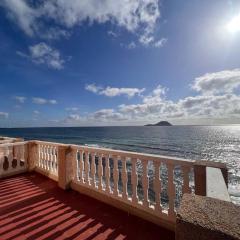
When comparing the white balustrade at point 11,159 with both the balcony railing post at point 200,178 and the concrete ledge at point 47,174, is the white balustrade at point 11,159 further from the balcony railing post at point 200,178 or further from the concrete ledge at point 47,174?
the balcony railing post at point 200,178

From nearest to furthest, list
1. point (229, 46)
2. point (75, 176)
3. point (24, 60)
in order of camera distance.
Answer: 1. point (75, 176)
2. point (229, 46)
3. point (24, 60)

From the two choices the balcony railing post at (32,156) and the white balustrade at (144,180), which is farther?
the balcony railing post at (32,156)

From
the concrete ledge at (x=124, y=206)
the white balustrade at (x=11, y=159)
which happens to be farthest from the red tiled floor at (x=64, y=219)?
the white balustrade at (x=11, y=159)

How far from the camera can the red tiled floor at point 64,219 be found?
2.58 meters

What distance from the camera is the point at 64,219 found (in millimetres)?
2959

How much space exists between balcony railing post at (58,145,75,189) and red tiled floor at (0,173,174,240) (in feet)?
0.67

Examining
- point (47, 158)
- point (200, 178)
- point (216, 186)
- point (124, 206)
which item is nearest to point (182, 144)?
point (47, 158)

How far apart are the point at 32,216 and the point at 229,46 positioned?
7347mm

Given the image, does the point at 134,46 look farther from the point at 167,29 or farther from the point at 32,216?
the point at 32,216

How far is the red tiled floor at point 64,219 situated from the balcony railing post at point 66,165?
0.67ft

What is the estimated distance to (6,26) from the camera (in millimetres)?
8008

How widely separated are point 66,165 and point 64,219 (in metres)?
1.44

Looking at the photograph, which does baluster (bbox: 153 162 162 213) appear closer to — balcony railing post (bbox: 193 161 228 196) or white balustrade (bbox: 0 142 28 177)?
balcony railing post (bbox: 193 161 228 196)

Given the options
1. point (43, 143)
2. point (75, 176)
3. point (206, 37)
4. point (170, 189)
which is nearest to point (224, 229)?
point (170, 189)
